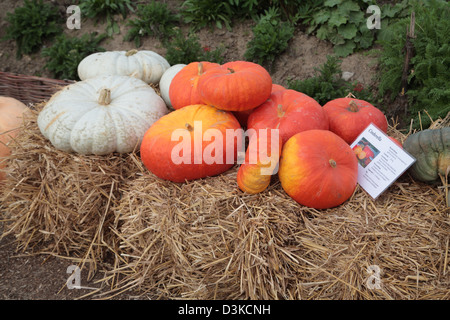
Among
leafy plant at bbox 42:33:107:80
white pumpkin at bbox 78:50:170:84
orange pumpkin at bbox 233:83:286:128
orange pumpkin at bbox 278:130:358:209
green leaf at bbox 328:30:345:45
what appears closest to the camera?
orange pumpkin at bbox 278:130:358:209

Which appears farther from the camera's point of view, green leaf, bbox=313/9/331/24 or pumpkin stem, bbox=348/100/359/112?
green leaf, bbox=313/9/331/24

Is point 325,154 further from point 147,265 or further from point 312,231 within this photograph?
point 147,265

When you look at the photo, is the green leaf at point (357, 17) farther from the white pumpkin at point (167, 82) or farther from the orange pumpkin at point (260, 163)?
the orange pumpkin at point (260, 163)

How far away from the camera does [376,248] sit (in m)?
1.99

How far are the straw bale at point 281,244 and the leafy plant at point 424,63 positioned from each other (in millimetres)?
1379

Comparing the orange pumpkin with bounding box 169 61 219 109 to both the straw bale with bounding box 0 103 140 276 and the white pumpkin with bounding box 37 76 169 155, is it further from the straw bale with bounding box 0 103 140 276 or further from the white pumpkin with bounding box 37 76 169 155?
the straw bale with bounding box 0 103 140 276

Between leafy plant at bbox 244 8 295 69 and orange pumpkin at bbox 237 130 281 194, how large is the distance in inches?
94.9

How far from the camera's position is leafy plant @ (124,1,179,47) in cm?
495

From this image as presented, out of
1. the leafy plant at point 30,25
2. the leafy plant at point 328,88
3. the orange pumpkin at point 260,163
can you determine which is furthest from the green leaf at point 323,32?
the leafy plant at point 30,25

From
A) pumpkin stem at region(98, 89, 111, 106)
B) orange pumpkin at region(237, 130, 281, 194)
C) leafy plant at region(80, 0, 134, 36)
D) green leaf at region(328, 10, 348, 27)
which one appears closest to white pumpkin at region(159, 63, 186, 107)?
pumpkin stem at region(98, 89, 111, 106)

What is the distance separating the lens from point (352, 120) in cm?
256

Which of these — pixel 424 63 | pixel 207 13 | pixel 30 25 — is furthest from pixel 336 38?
pixel 30 25

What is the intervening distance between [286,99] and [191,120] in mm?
668

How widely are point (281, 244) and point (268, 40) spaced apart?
2.95 m
